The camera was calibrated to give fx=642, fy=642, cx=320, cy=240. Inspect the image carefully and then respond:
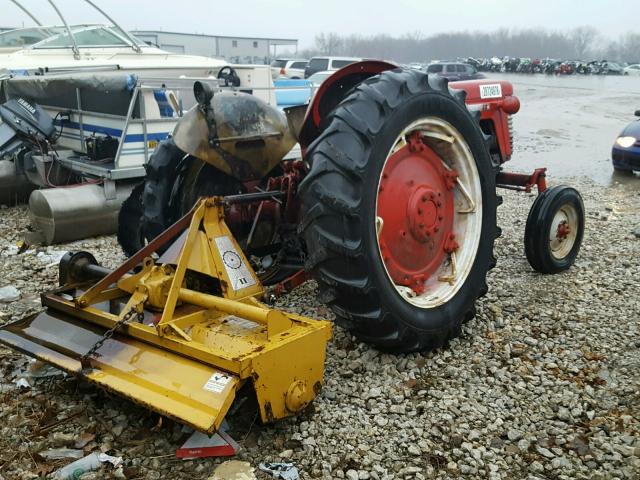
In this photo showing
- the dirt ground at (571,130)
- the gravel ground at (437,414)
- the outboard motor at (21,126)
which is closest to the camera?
the gravel ground at (437,414)

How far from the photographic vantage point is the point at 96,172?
682 cm

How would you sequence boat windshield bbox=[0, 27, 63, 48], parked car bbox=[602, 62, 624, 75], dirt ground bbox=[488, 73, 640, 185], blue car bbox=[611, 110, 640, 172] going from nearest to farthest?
1. blue car bbox=[611, 110, 640, 172]
2. boat windshield bbox=[0, 27, 63, 48]
3. dirt ground bbox=[488, 73, 640, 185]
4. parked car bbox=[602, 62, 624, 75]

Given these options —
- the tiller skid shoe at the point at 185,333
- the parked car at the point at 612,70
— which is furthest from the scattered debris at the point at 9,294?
the parked car at the point at 612,70

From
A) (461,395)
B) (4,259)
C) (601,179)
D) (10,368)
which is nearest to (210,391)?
(461,395)

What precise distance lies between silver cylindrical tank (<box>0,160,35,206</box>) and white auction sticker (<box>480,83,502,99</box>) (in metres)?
5.68

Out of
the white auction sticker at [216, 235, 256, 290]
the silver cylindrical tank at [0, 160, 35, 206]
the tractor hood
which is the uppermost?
the tractor hood

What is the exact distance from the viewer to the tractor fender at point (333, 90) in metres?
3.77

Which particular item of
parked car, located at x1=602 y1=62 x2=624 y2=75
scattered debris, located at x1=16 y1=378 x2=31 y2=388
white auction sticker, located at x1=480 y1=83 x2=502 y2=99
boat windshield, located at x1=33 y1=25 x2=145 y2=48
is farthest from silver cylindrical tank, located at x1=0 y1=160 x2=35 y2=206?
parked car, located at x1=602 y1=62 x2=624 y2=75

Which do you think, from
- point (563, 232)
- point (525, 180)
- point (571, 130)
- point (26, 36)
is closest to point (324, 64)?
point (571, 130)

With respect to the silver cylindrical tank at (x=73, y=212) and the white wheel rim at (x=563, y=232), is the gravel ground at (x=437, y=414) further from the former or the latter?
the silver cylindrical tank at (x=73, y=212)

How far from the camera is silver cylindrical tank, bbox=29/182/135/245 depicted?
6.18 m

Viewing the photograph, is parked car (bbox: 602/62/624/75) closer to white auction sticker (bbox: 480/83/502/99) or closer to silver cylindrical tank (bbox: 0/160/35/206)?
white auction sticker (bbox: 480/83/502/99)

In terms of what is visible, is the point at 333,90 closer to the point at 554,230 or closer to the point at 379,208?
the point at 379,208

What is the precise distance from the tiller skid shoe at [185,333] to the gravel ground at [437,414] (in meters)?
0.24
